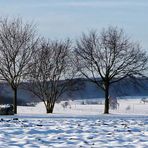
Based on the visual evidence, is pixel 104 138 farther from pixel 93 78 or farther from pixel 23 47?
pixel 93 78

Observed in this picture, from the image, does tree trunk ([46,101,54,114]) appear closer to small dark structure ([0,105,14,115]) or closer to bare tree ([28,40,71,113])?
bare tree ([28,40,71,113])

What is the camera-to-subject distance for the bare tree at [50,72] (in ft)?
142

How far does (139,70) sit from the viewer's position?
132 ft

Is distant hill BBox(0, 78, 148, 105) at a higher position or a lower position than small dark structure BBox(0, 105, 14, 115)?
higher

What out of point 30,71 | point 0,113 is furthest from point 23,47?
point 0,113

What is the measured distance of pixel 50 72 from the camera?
146ft

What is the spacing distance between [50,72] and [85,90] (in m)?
38.2

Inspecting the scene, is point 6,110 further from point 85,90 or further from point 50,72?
point 85,90

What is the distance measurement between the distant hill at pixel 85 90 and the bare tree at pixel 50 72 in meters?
1.48

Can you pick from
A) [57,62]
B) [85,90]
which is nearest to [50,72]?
[57,62]

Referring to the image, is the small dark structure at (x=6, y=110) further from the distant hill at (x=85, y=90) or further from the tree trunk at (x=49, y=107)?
the distant hill at (x=85, y=90)


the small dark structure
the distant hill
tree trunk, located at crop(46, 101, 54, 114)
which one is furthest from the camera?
the distant hill

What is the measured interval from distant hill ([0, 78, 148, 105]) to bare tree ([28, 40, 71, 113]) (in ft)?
4.85

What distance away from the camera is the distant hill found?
43.6 m
